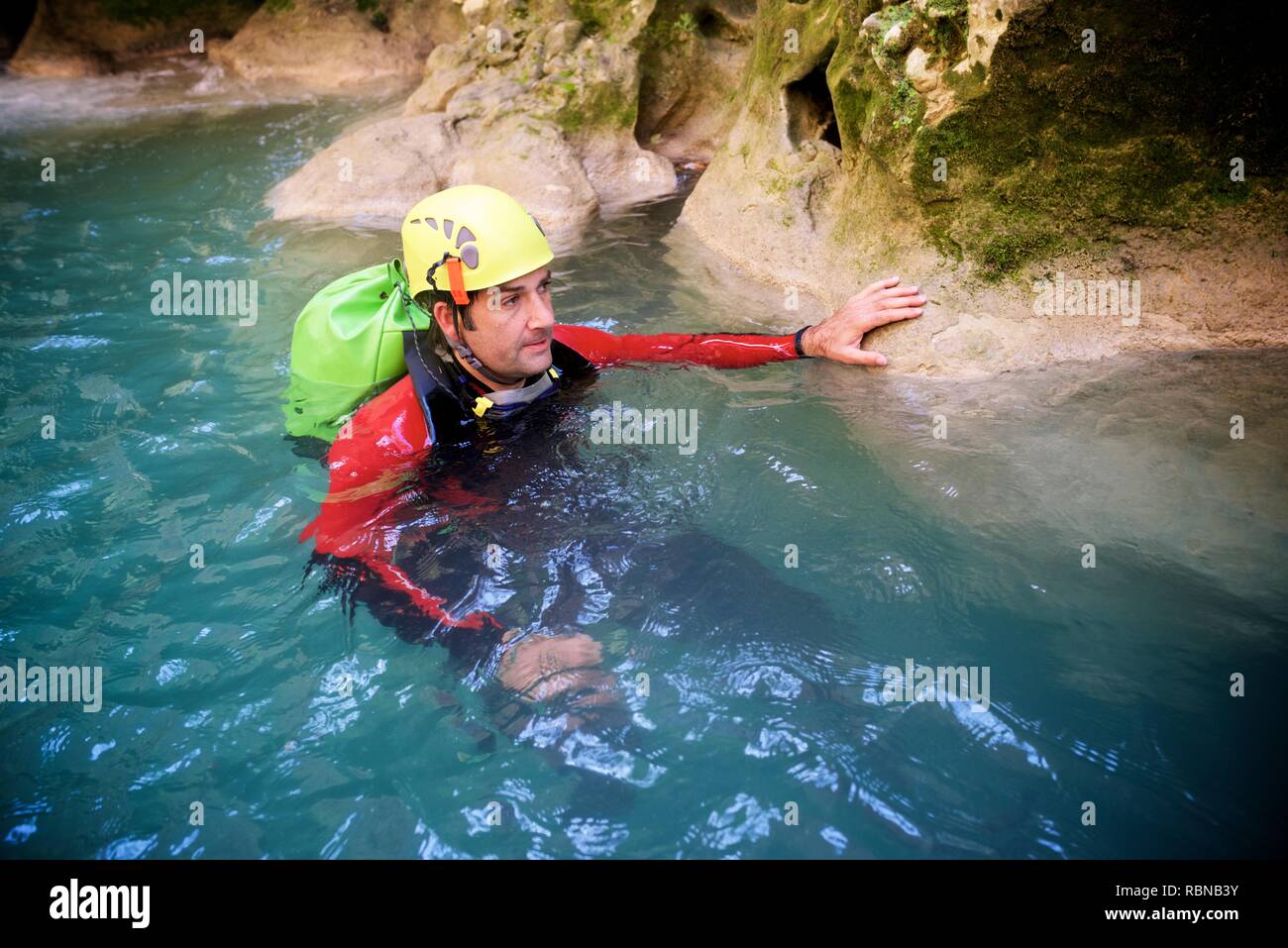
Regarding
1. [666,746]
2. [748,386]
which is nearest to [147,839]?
[666,746]

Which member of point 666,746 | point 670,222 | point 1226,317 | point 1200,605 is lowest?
point 666,746

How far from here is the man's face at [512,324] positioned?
397 centimetres

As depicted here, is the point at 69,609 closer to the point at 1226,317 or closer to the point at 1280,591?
the point at 1280,591

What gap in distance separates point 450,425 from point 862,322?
2.49m

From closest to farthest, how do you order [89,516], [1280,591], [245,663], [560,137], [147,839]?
[147,839] < [1280,591] < [245,663] < [89,516] < [560,137]

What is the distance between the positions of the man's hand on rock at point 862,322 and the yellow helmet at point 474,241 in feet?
5.89

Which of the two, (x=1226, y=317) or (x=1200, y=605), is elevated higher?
(x=1226, y=317)

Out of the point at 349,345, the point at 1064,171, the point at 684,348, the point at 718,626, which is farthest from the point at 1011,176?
the point at 349,345

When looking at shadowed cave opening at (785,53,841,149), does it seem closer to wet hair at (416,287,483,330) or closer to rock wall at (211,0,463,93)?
wet hair at (416,287,483,330)

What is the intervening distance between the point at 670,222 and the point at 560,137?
5.74 feet

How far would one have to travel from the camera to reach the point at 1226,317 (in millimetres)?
4641

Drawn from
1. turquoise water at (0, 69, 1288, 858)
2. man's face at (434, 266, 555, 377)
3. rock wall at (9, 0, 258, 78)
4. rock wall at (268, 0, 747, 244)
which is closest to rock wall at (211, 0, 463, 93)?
rock wall at (9, 0, 258, 78)

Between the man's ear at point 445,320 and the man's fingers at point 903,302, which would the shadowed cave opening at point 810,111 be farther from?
the man's ear at point 445,320

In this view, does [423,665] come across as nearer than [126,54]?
Yes
